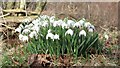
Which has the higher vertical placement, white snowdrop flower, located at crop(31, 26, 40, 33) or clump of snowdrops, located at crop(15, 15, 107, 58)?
white snowdrop flower, located at crop(31, 26, 40, 33)

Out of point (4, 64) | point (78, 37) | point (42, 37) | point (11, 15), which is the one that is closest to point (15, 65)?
point (4, 64)

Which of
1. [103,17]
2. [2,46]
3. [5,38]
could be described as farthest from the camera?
[103,17]

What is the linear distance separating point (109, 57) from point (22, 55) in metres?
1.19

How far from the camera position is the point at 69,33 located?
4672mm

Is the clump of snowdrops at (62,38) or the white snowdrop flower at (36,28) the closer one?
the clump of snowdrops at (62,38)

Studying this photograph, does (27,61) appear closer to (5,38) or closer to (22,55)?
(22,55)

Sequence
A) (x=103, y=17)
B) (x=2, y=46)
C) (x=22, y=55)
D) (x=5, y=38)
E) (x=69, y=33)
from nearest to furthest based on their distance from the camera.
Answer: (x=69, y=33) → (x=22, y=55) → (x=2, y=46) → (x=5, y=38) → (x=103, y=17)

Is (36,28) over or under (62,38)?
over

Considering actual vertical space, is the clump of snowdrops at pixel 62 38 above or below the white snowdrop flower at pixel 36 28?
below

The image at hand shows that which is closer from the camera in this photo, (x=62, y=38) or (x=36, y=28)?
(x=62, y=38)

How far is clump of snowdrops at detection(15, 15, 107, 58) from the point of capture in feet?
15.5

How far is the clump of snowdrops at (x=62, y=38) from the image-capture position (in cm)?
473

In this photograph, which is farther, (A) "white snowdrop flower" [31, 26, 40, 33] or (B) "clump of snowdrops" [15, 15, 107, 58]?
(A) "white snowdrop flower" [31, 26, 40, 33]

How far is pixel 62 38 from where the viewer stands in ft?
15.6
